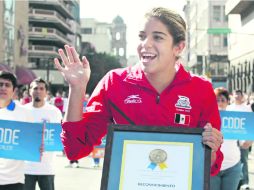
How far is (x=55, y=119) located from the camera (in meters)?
8.30

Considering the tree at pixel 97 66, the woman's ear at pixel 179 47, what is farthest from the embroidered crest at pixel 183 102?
the tree at pixel 97 66

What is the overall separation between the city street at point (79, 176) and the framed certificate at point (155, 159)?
25.6 ft

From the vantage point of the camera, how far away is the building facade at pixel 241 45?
5503 cm

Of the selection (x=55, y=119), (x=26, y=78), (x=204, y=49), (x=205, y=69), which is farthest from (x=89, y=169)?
(x=204, y=49)

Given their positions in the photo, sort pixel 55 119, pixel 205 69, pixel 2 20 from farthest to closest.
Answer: pixel 205 69 < pixel 2 20 < pixel 55 119

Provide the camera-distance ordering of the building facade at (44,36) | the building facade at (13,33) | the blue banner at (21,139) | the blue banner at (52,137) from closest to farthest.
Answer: the blue banner at (21,139) < the blue banner at (52,137) < the building facade at (13,33) < the building facade at (44,36)

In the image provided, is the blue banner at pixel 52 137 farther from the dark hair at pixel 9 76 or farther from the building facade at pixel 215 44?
the building facade at pixel 215 44

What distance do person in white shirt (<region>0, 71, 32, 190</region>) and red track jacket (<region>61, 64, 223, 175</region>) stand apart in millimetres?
3212

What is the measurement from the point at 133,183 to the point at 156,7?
0.96 m

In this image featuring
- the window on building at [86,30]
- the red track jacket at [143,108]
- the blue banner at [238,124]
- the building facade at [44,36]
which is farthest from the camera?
the window on building at [86,30]

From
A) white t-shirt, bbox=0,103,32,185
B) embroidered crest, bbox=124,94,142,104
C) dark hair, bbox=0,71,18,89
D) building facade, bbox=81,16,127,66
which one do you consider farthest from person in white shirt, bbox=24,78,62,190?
building facade, bbox=81,16,127,66

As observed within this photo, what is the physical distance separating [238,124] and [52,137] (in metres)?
3.33

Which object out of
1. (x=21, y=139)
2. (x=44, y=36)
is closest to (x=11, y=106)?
(x=21, y=139)

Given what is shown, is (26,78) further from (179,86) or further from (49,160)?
(179,86)
